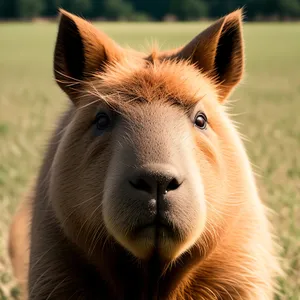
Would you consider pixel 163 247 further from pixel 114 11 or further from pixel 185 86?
pixel 114 11

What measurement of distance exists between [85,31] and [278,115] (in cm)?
1053

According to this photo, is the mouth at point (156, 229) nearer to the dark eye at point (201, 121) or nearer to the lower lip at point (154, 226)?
the lower lip at point (154, 226)

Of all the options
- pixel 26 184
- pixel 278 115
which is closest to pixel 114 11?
pixel 278 115

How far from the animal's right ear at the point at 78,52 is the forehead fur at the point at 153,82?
7 cm

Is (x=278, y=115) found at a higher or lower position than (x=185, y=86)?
lower

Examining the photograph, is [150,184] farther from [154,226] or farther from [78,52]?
[78,52]

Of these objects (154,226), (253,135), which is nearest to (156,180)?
(154,226)

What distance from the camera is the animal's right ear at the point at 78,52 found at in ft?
11.7

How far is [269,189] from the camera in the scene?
7.07m

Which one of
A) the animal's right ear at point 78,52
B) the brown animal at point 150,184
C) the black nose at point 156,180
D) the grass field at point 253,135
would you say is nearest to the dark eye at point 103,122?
the brown animal at point 150,184

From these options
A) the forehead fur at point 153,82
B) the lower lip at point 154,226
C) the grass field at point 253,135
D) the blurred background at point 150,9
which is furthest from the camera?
the blurred background at point 150,9

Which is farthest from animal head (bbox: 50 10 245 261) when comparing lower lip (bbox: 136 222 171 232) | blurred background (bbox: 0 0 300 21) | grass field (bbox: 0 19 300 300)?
blurred background (bbox: 0 0 300 21)

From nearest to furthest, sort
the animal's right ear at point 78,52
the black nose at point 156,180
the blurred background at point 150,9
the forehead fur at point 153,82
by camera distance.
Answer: the black nose at point 156,180, the forehead fur at point 153,82, the animal's right ear at point 78,52, the blurred background at point 150,9

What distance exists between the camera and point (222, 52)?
12.3 ft
